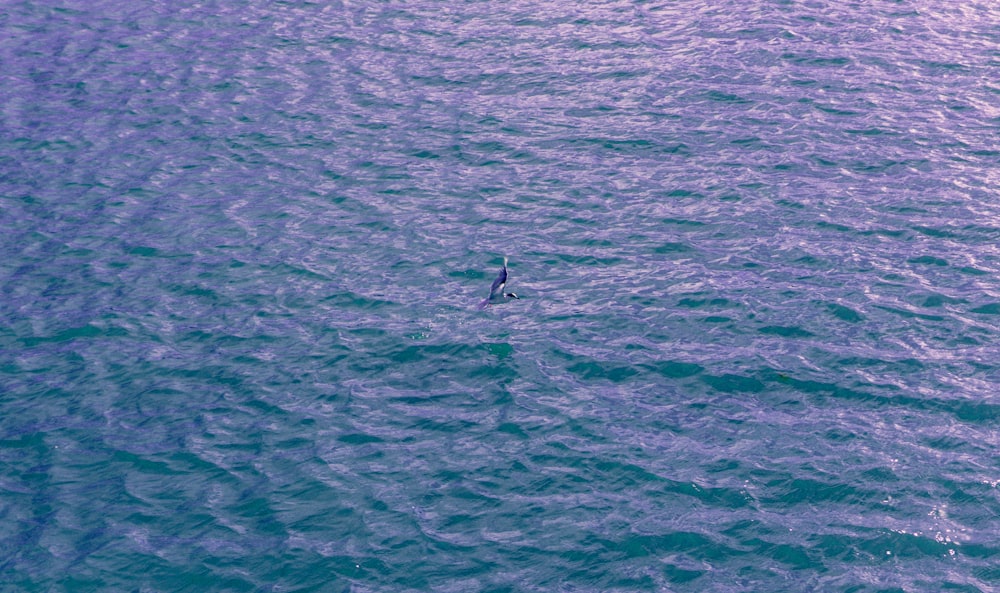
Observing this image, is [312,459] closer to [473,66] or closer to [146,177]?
[146,177]

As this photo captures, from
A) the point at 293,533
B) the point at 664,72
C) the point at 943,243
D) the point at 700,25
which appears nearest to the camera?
the point at 293,533

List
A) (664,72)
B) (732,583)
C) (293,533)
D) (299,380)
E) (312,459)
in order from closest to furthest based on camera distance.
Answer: (732,583)
(293,533)
(312,459)
(299,380)
(664,72)

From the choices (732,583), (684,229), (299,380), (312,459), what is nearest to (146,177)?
(299,380)

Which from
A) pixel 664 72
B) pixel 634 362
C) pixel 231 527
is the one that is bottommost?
pixel 231 527

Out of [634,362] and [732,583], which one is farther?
[634,362]

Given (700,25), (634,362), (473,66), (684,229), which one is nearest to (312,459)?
(634,362)

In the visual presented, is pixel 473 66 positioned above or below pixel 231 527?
above

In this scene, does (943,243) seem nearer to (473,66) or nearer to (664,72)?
(664,72)
